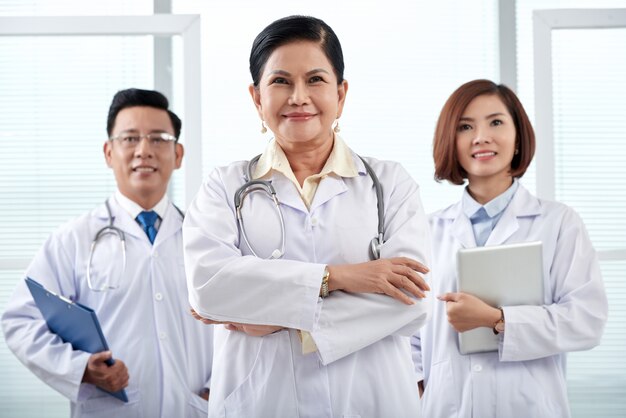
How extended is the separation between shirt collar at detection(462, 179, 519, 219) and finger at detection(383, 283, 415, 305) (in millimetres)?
716

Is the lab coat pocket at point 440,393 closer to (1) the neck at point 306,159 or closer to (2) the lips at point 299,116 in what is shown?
(1) the neck at point 306,159

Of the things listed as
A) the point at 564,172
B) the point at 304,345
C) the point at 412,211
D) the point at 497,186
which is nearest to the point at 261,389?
the point at 304,345

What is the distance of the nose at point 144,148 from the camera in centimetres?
225

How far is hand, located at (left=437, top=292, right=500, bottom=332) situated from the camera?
176 cm

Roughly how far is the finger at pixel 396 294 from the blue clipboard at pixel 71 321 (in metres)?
0.87

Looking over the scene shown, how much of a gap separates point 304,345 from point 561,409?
861 mm

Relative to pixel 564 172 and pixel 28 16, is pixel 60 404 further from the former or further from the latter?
pixel 564 172

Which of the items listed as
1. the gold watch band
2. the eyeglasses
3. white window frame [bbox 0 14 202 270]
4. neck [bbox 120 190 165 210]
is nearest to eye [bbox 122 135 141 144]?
the eyeglasses

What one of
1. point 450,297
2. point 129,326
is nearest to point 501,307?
point 450,297

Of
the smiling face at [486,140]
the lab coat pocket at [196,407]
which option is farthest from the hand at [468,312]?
the lab coat pocket at [196,407]

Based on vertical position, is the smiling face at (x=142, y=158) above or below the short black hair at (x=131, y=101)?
below

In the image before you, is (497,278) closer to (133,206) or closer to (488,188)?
(488,188)

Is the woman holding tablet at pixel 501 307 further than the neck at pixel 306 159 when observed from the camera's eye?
Yes

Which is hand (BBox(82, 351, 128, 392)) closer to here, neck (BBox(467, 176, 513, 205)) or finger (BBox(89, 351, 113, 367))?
finger (BBox(89, 351, 113, 367))
